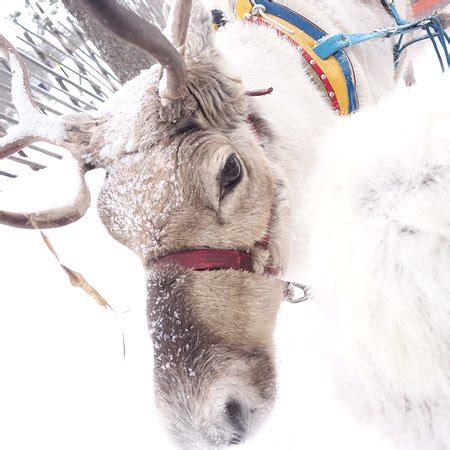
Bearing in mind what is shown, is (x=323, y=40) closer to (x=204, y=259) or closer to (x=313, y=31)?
(x=313, y=31)

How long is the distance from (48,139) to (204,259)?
0.82m

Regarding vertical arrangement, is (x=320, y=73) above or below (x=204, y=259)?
below

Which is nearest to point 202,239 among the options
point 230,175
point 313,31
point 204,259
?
point 204,259

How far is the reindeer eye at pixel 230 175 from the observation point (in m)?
1.44

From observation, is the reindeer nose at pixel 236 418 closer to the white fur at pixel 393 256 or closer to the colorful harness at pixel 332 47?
the white fur at pixel 393 256

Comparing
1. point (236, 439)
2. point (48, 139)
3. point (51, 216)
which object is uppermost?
point (48, 139)

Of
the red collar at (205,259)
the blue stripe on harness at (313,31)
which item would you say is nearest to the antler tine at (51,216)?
the red collar at (205,259)

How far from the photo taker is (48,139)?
65.1 inches

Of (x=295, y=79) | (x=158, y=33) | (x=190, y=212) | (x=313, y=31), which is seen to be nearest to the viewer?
(x=158, y=33)

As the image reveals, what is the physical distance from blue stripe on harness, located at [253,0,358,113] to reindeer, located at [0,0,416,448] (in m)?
0.52

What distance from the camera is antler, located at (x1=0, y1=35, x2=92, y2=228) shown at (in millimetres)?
1510

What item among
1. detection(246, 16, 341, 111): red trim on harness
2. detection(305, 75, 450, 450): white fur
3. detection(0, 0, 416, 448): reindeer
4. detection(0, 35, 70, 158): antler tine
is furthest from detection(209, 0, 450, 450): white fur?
detection(246, 16, 341, 111): red trim on harness

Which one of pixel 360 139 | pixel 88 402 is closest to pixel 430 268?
pixel 360 139

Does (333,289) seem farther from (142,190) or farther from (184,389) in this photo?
(142,190)
